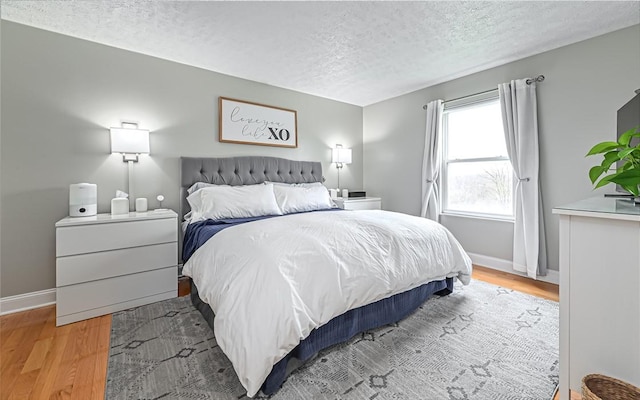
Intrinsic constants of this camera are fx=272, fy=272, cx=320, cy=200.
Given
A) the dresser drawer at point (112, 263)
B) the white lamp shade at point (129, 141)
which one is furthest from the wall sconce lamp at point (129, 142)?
the dresser drawer at point (112, 263)

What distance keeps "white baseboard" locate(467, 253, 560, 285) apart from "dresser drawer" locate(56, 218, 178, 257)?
140 inches

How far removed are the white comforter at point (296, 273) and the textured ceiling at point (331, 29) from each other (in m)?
1.68

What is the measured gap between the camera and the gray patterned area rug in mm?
1398

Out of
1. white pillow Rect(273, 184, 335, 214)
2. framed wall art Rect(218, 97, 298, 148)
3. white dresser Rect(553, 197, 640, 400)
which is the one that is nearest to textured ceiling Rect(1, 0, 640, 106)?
framed wall art Rect(218, 97, 298, 148)

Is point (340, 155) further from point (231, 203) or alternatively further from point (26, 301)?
point (26, 301)

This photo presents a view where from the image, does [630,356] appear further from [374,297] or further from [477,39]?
[477,39]

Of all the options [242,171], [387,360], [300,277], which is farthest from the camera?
[242,171]

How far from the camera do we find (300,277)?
1448 mm

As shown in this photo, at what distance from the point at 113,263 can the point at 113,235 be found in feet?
0.77

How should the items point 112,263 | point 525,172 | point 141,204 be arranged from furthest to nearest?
point 525,172, point 141,204, point 112,263

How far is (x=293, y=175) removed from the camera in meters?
3.91

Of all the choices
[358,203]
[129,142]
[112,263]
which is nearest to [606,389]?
[112,263]

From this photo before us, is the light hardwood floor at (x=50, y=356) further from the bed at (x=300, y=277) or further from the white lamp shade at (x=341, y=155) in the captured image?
the white lamp shade at (x=341, y=155)

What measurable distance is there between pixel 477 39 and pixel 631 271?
2.41m
